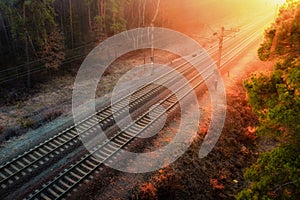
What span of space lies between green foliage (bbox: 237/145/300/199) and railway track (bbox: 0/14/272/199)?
27.9ft

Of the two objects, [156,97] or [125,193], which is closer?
[125,193]

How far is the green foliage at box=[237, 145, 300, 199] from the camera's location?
7.34 m

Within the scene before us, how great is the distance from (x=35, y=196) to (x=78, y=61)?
79.0ft

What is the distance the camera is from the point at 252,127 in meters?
19.7

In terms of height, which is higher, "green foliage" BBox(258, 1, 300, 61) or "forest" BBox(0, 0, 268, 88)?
"green foliage" BBox(258, 1, 300, 61)

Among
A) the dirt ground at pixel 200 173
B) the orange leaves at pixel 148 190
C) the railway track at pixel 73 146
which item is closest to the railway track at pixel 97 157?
the railway track at pixel 73 146

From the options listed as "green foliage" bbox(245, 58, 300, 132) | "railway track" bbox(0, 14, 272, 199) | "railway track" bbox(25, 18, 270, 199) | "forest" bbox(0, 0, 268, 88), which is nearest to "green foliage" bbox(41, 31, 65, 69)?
"forest" bbox(0, 0, 268, 88)

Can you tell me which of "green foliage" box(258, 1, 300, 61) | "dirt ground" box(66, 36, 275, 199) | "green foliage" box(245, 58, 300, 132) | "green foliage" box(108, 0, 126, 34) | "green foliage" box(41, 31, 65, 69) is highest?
"green foliage" box(258, 1, 300, 61)

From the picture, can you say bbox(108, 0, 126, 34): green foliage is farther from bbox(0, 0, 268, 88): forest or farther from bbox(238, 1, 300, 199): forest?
bbox(238, 1, 300, 199): forest

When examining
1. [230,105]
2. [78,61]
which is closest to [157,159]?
[230,105]

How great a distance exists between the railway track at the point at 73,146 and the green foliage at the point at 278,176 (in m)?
8.51

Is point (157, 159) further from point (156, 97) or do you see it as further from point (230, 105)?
point (230, 105)

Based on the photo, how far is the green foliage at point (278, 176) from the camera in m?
7.34

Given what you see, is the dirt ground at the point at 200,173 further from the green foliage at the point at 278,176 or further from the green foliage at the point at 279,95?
the green foliage at the point at 278,176
